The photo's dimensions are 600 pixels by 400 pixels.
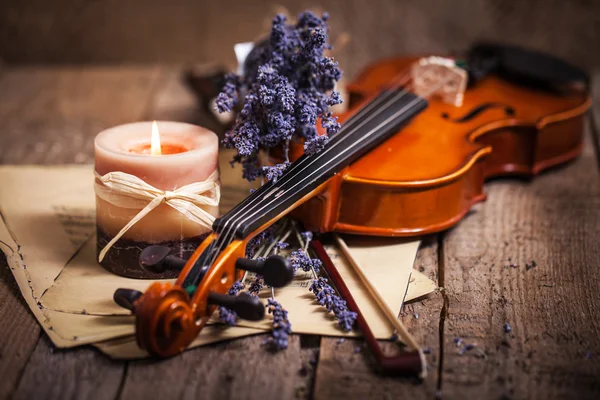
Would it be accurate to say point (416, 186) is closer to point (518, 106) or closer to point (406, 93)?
point (406, 93)

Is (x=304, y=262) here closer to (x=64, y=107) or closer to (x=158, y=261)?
(x=158, y=261)

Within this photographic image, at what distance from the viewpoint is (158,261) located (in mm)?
903

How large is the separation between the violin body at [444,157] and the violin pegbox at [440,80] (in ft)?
0.07

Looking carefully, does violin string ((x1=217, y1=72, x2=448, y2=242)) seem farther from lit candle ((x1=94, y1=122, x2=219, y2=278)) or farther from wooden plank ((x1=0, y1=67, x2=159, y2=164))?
wooden plank ((x1=0, y1=67, x2=159, y2=164))

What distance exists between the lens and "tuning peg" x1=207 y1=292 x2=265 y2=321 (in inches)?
33.2

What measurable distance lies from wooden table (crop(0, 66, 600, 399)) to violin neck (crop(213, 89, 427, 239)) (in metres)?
0.18

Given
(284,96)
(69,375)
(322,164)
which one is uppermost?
(284,96)

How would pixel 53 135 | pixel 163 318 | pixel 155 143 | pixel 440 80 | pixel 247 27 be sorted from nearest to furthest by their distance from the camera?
pixel 163 318, pixel 155 143, pixel 440 80, pixel 53 135, pixel 247 27

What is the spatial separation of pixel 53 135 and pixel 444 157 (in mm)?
1087

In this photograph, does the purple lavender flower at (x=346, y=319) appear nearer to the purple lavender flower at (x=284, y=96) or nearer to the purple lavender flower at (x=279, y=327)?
the purple lavender flower at (x=279, y=327)

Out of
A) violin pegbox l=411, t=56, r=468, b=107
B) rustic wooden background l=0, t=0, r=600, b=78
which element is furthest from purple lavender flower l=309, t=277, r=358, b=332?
rustic wooden background l=0, t=0, r=600, b=78

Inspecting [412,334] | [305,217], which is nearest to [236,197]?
[305,217]

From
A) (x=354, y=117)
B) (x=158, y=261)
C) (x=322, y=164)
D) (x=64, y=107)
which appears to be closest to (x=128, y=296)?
(x=158, y=261)

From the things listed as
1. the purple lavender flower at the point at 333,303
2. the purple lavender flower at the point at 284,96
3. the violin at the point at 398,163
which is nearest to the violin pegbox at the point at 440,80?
the violin at the point at 398,163
